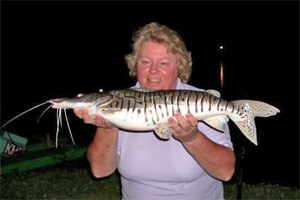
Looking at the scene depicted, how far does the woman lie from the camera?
292cm

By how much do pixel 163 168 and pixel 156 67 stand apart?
0.68m

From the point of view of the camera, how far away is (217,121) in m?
2.89

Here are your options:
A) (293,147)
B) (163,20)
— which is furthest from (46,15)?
(293,147)

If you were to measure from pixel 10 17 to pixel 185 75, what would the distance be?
18.9m

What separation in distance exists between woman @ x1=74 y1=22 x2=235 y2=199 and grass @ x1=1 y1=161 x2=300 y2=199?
2.42m

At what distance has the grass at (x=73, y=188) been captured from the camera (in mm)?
5434

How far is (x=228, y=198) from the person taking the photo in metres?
5.46

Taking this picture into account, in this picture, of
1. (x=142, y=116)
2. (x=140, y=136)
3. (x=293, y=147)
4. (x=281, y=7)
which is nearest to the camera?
(x=142, y=116)

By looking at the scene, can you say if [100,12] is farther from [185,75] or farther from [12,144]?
[185,75]

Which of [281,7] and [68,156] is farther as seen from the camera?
[281,7]

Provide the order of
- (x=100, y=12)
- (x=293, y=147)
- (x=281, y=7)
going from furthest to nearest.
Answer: (x=100, y=12), (x=281, y=7), (x=293, y=147)

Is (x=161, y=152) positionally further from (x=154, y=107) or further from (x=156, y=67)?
(x=156, y=67)

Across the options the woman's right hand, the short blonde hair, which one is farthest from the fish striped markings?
Answer: the short blonde hair

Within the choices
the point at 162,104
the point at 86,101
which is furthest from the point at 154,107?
the point at 86,101
